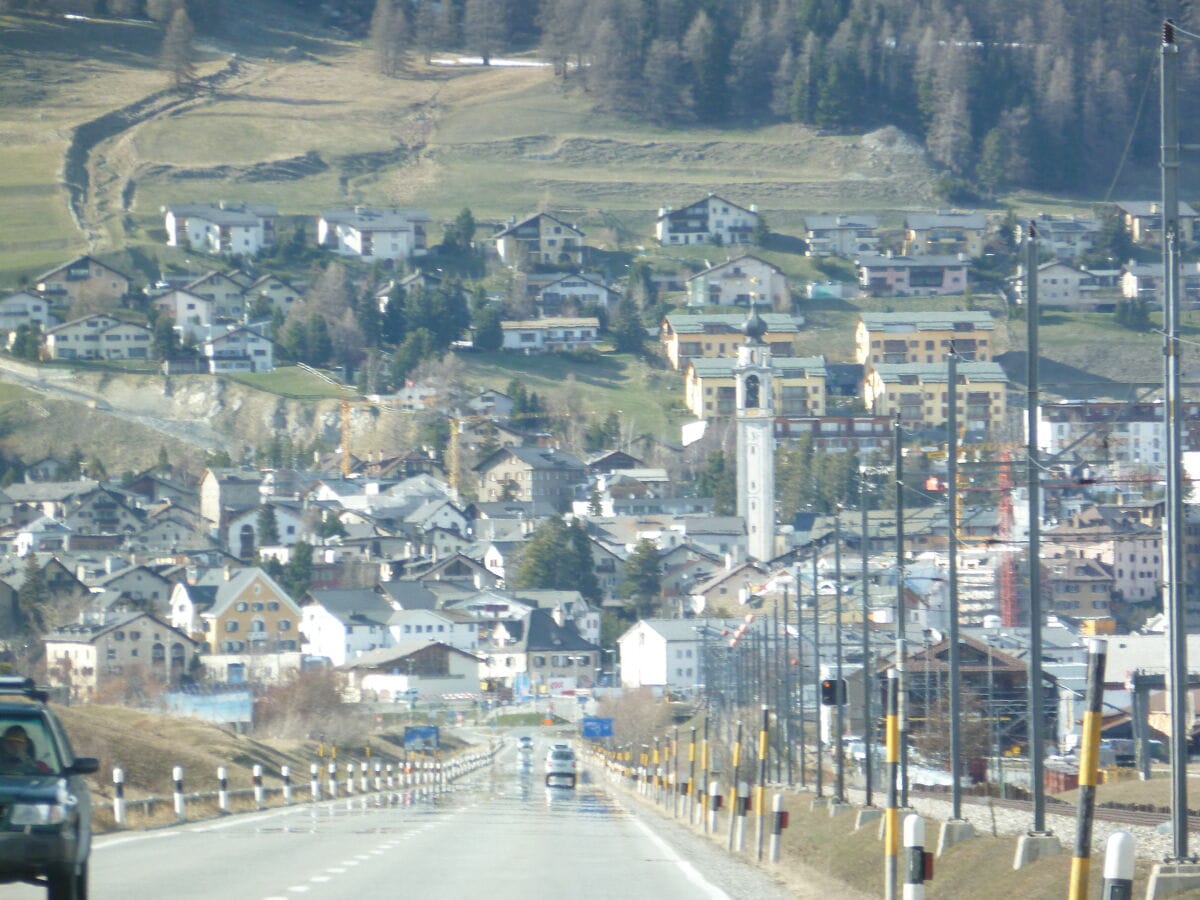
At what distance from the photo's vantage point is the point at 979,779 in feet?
175

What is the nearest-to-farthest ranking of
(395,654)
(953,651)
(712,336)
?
(953,651), (395,654), (712,336)

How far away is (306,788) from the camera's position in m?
38.0

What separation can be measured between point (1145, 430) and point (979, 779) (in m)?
58.9

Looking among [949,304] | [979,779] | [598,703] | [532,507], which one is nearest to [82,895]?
[979,779]

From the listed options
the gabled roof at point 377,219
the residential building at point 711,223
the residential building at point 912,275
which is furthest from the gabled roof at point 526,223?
the residential building at point 912,275

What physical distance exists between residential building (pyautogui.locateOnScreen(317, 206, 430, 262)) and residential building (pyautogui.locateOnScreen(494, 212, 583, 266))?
24.3ft

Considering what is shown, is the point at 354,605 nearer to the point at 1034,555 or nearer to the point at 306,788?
the point at 306,788

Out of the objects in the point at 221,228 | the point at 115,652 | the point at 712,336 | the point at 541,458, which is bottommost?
the point at 115,652

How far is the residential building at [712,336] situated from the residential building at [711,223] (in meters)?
15.0

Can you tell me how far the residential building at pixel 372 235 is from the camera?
187250 mm

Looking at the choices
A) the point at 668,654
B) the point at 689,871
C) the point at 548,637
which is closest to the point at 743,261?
the point at 548,637

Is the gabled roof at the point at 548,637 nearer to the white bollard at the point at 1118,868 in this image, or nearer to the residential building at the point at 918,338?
the residential building at the point at 918,338

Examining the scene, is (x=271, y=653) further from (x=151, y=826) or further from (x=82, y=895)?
(x=82, y=895)

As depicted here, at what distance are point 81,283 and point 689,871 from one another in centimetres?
15076
